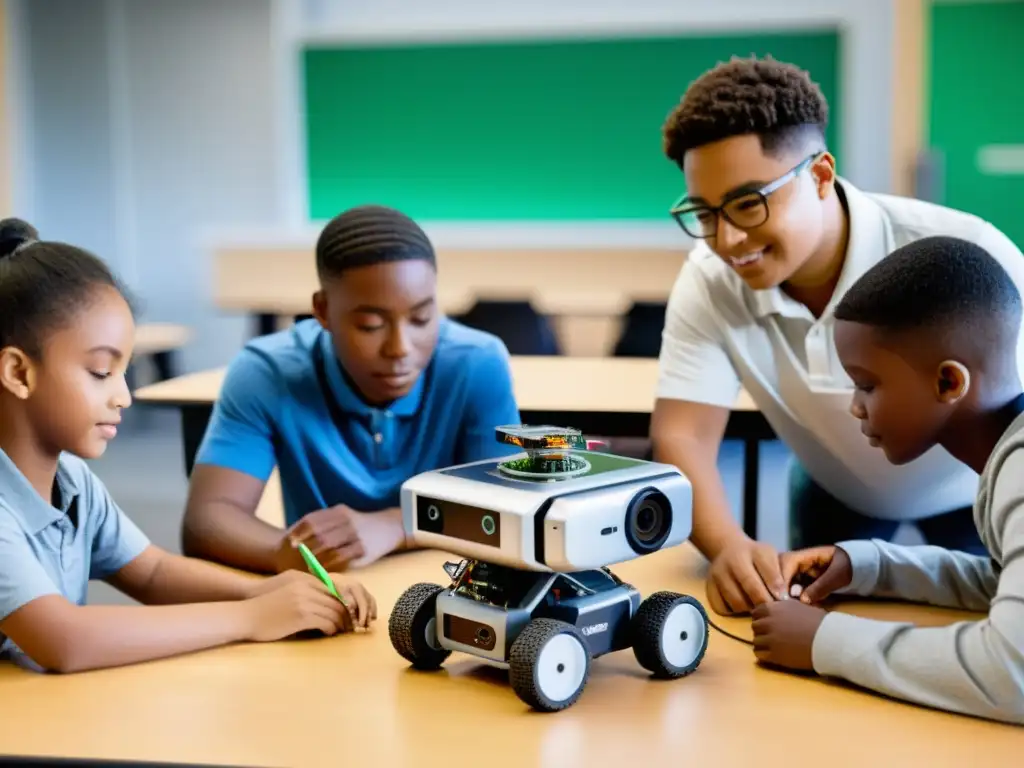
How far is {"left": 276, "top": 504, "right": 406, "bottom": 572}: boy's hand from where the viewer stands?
1585mm

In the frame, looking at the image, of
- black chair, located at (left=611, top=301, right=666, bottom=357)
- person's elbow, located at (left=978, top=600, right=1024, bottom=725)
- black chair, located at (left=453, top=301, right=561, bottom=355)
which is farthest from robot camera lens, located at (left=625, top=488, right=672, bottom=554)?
black chair, located at (left=453, top=301, right=561, bottom=355)

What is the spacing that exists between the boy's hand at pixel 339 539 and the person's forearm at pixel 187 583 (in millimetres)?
79

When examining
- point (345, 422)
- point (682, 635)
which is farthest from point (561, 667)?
point (345, 422)

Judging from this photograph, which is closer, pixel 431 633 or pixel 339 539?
pixel 431 633

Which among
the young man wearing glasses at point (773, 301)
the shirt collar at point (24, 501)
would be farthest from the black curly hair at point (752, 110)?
the shirt collar at point (24, 501)

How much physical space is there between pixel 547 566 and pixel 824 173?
0.88 metres

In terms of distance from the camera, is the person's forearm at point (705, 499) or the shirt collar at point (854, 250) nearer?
the person's forearm at point (705, 499)

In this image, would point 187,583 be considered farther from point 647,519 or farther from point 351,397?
point 647,519

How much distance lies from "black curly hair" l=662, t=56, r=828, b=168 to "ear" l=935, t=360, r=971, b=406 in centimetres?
49

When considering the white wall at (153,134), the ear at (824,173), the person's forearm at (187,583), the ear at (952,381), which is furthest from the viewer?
the white wall at (153,134)

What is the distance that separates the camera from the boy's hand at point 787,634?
120 centimetres

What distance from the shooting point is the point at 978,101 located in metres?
5.75

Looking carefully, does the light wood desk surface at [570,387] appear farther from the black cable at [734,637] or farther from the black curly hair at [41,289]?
the black curly hair at [41,289]

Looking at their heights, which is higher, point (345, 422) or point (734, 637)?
point (345, 422)
